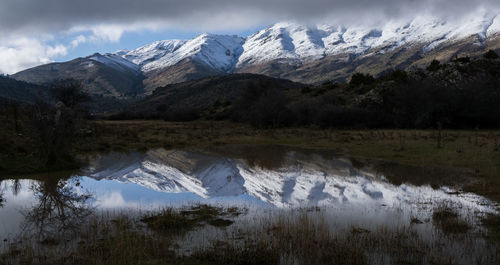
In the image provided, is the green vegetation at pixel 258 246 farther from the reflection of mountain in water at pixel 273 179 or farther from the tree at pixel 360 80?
the tree at pixel 360 80

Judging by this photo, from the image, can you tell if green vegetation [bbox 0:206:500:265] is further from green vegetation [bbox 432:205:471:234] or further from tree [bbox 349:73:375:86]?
tree [bbox 349:73:375:86]

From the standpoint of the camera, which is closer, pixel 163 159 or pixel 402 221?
pixel 402 221

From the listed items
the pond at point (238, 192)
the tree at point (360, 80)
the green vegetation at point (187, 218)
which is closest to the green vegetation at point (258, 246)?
the green vegetation at point (187, 218)

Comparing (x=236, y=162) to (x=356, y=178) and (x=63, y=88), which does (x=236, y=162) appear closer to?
(x=356, y=178)

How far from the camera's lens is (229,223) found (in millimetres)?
10812

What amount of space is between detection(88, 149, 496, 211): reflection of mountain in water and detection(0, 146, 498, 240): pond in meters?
0.03

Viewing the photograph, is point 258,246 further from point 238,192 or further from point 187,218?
point 238,192

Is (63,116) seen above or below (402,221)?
above

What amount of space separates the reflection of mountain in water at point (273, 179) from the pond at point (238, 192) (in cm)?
3

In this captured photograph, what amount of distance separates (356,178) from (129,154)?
1696 centimetres

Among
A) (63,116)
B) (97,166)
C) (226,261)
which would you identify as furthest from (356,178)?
(63,116)

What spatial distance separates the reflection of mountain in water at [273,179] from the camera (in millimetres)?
14164

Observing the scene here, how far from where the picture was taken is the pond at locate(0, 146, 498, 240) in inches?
466

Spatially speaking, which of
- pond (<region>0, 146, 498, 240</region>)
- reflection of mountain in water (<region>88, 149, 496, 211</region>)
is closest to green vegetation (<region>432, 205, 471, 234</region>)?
pond (<region>0, 146, 498, 240</region>)
